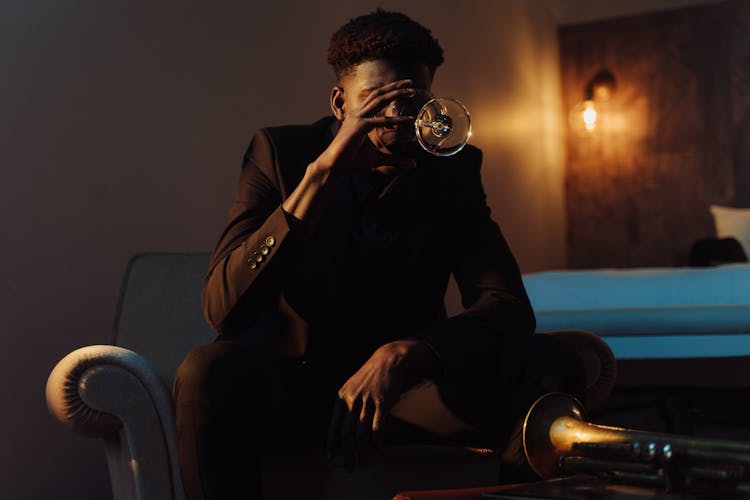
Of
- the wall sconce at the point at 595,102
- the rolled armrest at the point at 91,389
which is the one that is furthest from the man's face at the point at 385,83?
the wall sconce at the point at 595,102

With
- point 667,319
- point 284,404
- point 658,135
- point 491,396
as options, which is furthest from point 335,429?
point 658,135

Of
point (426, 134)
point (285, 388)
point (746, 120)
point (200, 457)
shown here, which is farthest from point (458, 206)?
point (746, 120)

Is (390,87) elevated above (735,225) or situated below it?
above

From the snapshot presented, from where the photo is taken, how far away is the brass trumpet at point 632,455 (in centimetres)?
101

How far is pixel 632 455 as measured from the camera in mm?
1080

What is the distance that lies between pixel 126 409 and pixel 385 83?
0.66 meters

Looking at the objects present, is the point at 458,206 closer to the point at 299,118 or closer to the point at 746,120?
the point at 299,118

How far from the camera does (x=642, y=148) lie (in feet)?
20.2

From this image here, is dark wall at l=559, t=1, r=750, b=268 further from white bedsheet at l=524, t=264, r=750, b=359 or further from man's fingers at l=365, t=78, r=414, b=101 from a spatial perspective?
man's fingers at l=365, t=78, r=414, b=101

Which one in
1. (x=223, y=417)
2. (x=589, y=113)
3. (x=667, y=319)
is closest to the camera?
(x=223, y=417)

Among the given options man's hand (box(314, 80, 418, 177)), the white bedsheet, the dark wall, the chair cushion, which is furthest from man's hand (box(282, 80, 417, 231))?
the dark wall

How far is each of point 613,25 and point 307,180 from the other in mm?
5370

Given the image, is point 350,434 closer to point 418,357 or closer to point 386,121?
point 418,357

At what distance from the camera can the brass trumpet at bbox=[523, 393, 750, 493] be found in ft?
3.33
